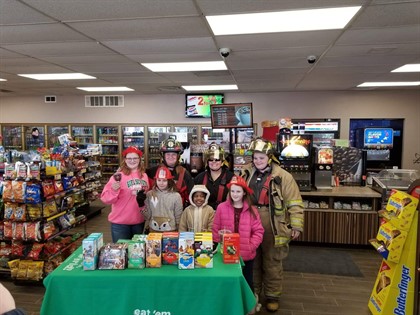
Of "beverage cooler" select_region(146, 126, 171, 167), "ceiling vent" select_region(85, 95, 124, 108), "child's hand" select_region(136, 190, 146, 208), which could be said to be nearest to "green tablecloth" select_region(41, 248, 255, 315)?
"child's hand" select_region(136, 190, 146, 208)

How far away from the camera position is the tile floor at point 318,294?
3271 mm

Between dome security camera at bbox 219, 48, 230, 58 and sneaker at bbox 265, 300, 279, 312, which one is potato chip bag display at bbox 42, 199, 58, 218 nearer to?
sneaker at bbox 265, 300, 279, 312

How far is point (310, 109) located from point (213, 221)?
21.1 ft

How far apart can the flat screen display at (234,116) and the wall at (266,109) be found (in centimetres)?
391

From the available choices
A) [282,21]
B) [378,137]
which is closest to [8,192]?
[282,21]

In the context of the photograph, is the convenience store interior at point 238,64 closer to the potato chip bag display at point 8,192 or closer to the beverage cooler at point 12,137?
the potato chip bag display at point 8,192

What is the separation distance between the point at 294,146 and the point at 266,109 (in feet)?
12.5

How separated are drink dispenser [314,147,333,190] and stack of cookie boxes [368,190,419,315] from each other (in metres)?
2.02

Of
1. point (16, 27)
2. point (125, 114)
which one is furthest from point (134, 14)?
point (125, 114)

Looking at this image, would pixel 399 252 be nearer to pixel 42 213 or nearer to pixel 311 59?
pixel 311 59

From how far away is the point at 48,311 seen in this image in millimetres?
2096

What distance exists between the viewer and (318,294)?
3578 mm

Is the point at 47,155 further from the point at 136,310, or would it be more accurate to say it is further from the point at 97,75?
the point at 136,310

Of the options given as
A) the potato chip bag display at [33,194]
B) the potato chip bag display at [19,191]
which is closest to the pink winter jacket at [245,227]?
the potato chip bag display at [33,194]
